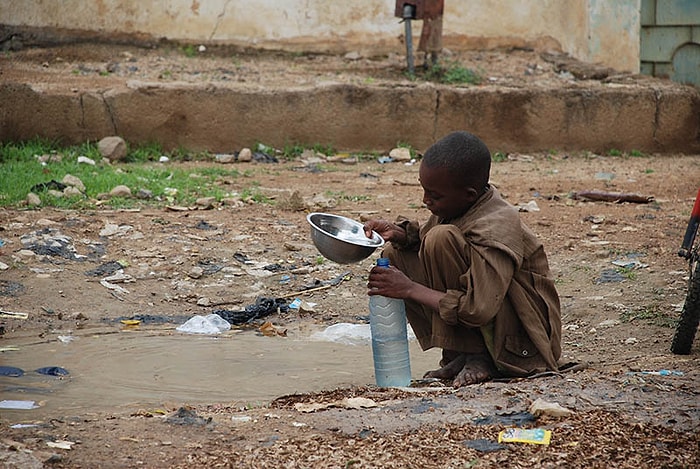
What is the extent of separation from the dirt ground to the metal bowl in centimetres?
49

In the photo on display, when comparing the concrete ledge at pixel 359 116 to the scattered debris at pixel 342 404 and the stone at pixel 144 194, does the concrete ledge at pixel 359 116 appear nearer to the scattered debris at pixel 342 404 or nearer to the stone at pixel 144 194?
the stone at pixel 144 194

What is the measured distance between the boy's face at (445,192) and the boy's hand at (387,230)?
26 centimetres

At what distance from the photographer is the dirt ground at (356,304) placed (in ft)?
8.18

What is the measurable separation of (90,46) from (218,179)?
3.03 m

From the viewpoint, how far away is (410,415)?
2.78 meters

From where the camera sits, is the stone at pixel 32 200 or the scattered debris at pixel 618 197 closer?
the stone at pixel 32 200

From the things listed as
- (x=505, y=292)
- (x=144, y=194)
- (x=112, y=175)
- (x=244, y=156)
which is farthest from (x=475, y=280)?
(x=244, y=156)

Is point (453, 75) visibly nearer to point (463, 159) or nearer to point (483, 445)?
point (463, 159)

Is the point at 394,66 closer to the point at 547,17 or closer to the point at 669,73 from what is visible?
the point at 547,17

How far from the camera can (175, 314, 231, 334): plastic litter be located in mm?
4461

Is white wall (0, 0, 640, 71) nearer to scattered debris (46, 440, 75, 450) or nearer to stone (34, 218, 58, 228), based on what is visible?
stone (34, 218, 58, 228)

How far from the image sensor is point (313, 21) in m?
10.0

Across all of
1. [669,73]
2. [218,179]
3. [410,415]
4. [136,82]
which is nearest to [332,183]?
[218,179]

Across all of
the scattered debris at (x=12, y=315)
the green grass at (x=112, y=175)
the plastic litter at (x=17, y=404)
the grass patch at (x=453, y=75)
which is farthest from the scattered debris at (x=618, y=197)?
the plastic litter at (x=17, y=404)
